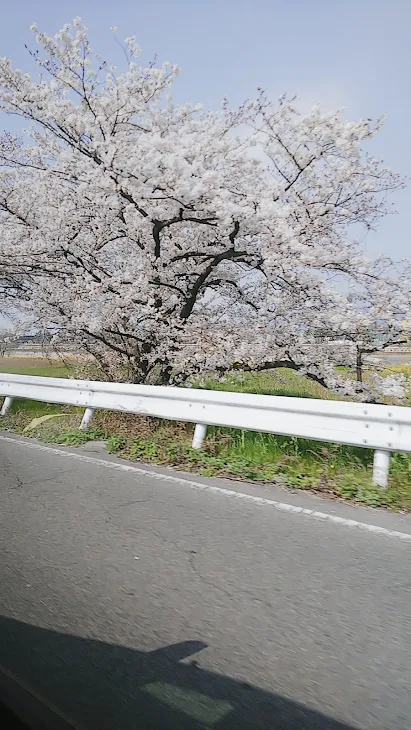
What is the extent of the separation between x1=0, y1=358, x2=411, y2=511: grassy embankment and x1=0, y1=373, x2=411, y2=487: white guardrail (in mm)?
261

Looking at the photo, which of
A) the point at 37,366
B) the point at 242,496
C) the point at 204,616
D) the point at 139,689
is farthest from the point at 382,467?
the point at 37,366

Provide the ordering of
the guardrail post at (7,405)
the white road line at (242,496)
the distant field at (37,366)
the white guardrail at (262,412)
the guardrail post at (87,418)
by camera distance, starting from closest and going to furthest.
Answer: the white road line at (242,496) < the white guardrail at (262,412) < the guardrail post at (87,418) < the guardrail post at (7,405) < the distant field at (37,366)

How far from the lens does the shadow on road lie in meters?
2.03

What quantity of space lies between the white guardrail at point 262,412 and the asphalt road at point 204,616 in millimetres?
835

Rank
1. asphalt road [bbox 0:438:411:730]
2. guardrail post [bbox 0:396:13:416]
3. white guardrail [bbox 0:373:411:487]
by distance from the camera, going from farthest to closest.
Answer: guardrail post [bbox 0:396:13:416] → white guardrail [bbox 0:373:411:487] → asphalt road [bbox 0:438:411:730]

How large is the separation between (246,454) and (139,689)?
14.0 feet

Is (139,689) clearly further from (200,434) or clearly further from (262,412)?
(200,434)

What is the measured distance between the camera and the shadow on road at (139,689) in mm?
2025

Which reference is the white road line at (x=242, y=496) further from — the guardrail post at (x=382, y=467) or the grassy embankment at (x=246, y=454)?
the guardrail post at (x=382, y=467)

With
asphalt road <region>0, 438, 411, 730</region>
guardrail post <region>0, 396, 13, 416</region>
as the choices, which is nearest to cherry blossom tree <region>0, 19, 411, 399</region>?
guardrail post <region>0, 396, 13, 416</region>

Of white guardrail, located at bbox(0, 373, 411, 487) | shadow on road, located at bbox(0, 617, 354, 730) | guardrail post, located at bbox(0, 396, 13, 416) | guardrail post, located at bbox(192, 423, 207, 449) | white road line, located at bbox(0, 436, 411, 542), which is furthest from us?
guardrail post, located at bbox(0, 396, 13, 416)

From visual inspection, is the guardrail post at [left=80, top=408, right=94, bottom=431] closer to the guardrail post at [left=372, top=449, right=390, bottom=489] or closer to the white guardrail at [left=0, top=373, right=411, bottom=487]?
the white guardrail at [left=0, top=373, right=411, bottom=487]

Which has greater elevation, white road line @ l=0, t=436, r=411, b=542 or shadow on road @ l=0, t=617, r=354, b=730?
white road line @ l=0, t=436, r=411, b=542

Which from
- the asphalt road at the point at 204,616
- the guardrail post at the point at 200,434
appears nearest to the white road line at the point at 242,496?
the asphalt road at the point at 204,616
